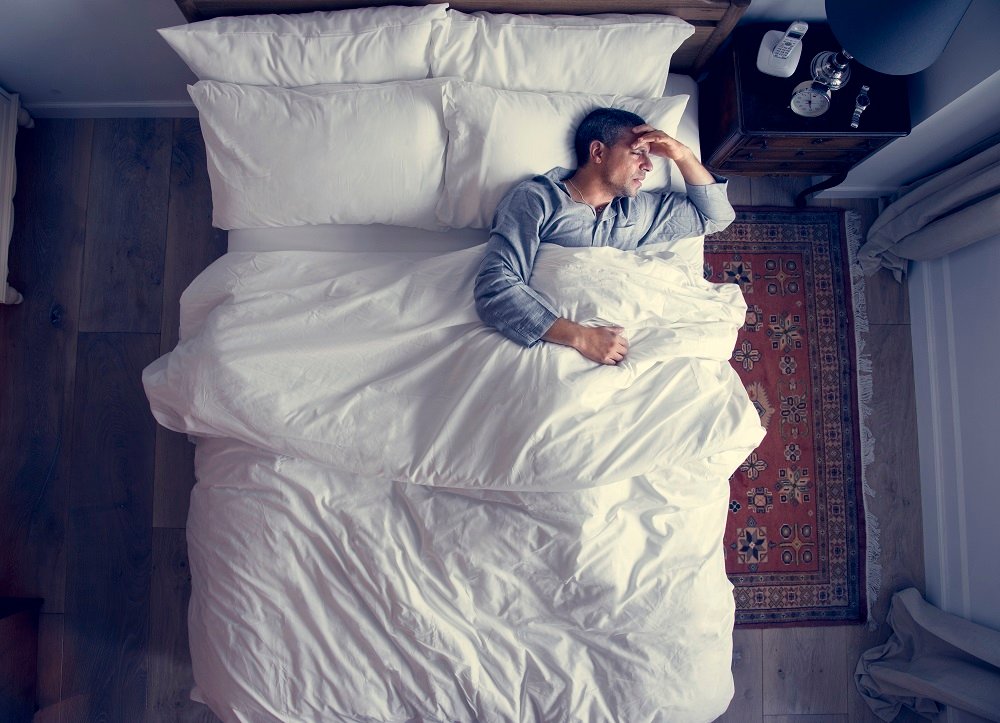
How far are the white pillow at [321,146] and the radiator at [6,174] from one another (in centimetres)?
75

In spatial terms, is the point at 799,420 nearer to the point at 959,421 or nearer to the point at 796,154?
the point at 959,421

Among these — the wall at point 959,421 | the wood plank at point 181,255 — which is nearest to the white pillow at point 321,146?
Result: the wood plank at point 181,255

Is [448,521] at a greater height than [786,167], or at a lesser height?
lesser

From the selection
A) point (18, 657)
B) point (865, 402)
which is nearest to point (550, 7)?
point (865, 402)

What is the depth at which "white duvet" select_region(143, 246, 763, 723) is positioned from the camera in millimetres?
1334

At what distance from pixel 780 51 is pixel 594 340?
88 cm

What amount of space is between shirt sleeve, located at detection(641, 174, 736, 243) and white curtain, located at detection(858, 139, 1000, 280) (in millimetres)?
659

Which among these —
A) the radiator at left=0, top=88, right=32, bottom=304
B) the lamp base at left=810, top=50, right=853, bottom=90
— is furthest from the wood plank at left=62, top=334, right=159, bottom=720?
the lamp base at left=810, top=50, right=853, bottom=90

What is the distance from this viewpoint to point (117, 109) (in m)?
1.94

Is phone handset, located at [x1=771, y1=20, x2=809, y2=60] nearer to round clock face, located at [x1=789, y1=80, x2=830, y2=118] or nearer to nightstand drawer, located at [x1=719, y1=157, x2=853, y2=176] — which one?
round clock face, located at [x1=789, y1=80, x2=830, y2=118]

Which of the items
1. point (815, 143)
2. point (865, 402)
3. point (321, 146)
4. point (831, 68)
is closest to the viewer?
point (321, 146)

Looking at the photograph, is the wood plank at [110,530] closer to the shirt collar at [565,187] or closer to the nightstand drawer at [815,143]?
the shirt collar at [565,187]

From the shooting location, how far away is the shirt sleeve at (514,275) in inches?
55.0

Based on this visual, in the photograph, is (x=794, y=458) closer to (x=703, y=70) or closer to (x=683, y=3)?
(x=703, y=70)
